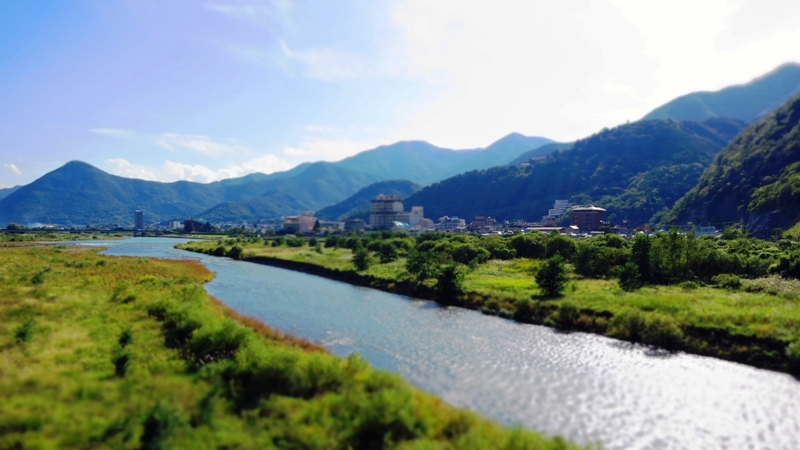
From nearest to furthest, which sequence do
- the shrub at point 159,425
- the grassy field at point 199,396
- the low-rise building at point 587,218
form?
the shrub at point 159,425
the grassy field at point 199,396
the low-rise building at point 587,218

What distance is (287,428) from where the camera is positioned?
1731 centimetres

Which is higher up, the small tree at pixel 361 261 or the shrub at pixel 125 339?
the small tree at pixel 361 261

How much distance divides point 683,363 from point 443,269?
2558 centimetres

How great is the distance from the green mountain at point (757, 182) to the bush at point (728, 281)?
70.4 meters

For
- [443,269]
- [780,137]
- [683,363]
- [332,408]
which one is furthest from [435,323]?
[780,137]

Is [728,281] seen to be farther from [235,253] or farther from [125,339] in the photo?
[235,253]

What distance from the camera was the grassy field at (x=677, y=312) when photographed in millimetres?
29406

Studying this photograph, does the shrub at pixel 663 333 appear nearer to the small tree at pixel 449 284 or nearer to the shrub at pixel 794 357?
the shrub at pixel 794 357

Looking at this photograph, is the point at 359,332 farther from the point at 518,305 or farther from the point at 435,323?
the point at 518,305

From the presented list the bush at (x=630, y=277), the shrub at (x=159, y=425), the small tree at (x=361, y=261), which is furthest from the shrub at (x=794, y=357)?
the small tree at (x=361, y=261)

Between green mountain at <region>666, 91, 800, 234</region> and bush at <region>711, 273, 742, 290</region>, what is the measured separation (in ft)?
231

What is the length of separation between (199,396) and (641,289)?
42298 mm

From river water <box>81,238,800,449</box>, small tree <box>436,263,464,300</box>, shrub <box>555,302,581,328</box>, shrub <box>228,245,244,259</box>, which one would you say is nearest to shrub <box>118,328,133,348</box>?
river water <box>81,238,800,449</box>

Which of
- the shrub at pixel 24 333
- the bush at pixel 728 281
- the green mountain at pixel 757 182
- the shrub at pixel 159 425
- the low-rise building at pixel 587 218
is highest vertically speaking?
the green mountain at pixel 757 182
